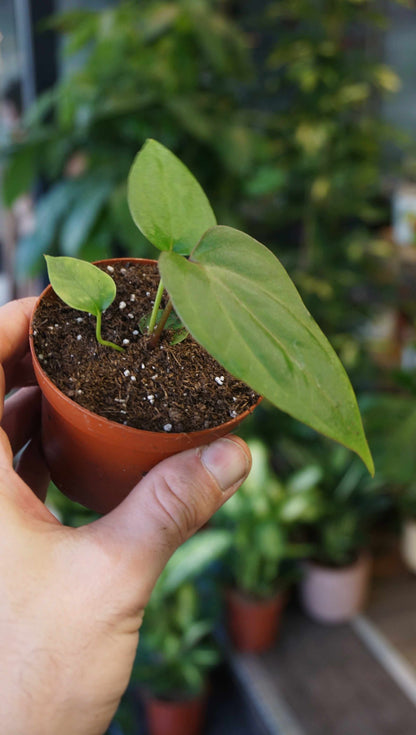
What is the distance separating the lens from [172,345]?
598 millimetres

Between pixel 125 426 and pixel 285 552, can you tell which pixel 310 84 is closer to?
pixel 285 552

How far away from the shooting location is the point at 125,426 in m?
0.53

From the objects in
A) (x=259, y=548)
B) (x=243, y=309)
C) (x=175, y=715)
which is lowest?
(x=175, y=715)

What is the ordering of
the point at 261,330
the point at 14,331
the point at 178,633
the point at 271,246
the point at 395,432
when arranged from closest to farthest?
the point at 261,330
the point at 14,331
the point at 395,432
the point at 178,633
the point at 271,246

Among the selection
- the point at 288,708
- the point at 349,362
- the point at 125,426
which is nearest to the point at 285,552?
the point at 288,708

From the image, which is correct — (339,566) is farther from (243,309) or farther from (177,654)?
(243,309)

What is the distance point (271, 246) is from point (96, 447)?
162cm

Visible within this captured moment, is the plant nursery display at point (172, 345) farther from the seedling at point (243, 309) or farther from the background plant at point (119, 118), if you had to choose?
the background plant at point (119, 118)

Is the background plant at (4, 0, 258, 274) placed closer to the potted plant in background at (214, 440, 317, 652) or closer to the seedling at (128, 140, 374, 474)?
the potted plant in background at (214, 440, 317, 652)

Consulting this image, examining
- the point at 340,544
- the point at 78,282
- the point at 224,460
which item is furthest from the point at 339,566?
the point at 78,282

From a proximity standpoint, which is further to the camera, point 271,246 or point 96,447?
point 271,246

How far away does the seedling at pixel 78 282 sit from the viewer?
0.55m

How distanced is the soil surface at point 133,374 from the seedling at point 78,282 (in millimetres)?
40

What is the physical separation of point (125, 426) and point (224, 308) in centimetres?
14
